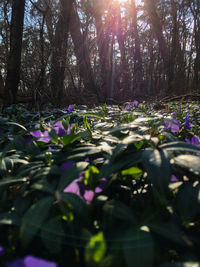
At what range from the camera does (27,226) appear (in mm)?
499

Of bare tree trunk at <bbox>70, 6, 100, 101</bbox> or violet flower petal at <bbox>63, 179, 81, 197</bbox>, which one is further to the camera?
bare tree trunk at <bbox>70, 6, 100, 101</bbox>

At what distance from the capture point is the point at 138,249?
0.46 meters

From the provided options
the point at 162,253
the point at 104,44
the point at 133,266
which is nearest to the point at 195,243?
the point at 162,253

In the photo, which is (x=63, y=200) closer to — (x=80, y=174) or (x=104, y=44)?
(x=80, y=174)

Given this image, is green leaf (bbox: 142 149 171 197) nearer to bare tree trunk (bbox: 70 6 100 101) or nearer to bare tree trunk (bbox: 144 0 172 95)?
bare tree trunk (bbox: 70 6 100 101)

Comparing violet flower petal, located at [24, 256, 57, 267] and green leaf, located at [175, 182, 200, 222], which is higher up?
green leaf, located at [175, 182, 200, 222]

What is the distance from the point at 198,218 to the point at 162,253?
23 cm

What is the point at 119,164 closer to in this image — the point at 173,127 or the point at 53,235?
the point at 53,235

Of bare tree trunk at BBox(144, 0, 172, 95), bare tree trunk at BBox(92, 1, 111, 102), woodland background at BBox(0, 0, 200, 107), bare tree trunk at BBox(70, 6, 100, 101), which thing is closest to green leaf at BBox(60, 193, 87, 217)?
woodland background at BBox(0, 0, 200, 107)

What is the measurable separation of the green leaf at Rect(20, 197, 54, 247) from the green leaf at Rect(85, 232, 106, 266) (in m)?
0.14

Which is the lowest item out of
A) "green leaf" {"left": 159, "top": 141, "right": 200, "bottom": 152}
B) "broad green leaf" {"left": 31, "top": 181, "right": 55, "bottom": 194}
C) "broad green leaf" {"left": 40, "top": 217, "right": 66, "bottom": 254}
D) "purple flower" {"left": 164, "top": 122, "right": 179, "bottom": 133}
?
"broad green leaf" {"left": 40, "top": 217, "right": 66, "bottom": 254}

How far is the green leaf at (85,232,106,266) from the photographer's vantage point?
Answer: 1.39 feet

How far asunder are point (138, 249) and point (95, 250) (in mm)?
97

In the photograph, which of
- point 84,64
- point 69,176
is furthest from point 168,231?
point 84,64
